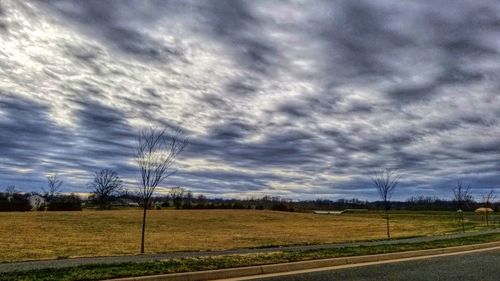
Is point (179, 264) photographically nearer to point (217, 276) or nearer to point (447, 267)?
point (217, 276)

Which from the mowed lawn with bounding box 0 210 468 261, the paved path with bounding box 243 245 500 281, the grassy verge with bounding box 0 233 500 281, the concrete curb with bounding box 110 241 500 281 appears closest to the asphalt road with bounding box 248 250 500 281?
the paved path with bounding box 243 245 500 281

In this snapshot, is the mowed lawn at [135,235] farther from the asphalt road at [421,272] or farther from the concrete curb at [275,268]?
the asphalt road at [421,272]

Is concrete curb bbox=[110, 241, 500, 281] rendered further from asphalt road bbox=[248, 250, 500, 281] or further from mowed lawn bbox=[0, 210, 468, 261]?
mowed lawn bbox=[0, 210, 468, 261]

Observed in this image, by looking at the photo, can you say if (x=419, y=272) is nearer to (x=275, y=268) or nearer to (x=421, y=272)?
(x=421, y=272)

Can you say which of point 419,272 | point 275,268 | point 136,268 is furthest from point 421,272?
point 136,268

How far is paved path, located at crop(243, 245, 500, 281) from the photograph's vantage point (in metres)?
9.80

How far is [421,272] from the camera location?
35.4 feet

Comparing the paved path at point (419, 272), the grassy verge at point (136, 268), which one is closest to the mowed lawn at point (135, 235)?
the grassy verge at point (136, 268)

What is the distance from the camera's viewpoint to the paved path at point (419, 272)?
980 centimetres

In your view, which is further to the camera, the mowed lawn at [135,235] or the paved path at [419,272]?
the mowed lawn at [135,235]

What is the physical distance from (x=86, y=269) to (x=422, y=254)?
405 inches

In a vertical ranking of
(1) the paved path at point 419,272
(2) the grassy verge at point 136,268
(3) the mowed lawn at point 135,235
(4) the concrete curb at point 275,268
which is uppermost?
(2) the grassy verge at point 136,268

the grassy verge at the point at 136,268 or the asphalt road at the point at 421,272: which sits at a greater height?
the grassy verge at the point at 136,268

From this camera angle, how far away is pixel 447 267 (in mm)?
11672
